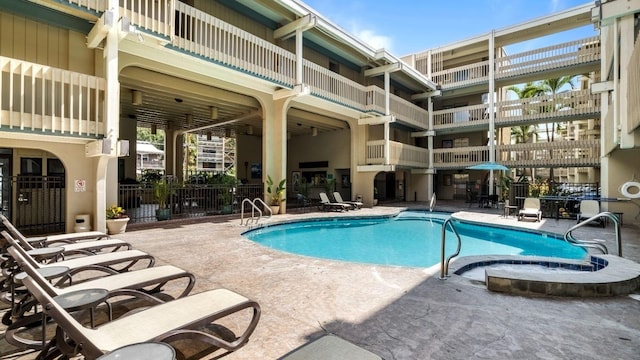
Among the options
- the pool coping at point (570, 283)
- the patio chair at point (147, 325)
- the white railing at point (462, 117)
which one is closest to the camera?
the patio chair at point (147, 325)

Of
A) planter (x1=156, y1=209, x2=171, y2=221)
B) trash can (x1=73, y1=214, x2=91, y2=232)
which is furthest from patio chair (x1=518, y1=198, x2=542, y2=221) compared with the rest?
trash can (x1=73, y1=214, x2=91, y2=232)

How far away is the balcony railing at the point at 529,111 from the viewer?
14648 mm

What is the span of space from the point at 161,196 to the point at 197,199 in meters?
1.79

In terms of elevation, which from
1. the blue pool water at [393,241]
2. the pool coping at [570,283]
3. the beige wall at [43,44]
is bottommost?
the blue pool water at [393,241]

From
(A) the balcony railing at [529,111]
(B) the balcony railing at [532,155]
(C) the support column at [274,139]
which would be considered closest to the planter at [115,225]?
(C) the support column at [274,139]

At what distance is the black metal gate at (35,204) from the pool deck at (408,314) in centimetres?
530

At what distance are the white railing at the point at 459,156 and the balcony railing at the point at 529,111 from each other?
4.57 feet

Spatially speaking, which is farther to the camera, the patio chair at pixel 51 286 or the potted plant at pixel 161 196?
the potted plant at pixel 161 196

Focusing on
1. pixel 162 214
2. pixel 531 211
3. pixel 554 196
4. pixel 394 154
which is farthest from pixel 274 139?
pixel 554 196

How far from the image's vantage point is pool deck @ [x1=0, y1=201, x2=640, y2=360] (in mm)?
2668

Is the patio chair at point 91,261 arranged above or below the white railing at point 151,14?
below

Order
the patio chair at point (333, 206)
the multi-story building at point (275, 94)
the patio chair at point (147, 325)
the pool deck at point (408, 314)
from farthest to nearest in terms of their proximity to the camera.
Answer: the patio chair at point (333, 206)
the multi-story building at point (275, 94)
the pool deck at point (408, 314)
the patio chair at point (147, 325)

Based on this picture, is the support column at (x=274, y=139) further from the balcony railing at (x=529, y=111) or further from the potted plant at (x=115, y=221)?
the balcony railing at (x=529, y=111)

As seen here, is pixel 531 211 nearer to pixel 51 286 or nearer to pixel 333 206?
pixel 333 206
